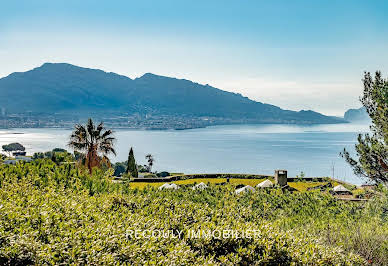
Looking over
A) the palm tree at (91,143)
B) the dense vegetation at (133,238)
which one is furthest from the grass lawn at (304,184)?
the dense vegetation at (133,238)

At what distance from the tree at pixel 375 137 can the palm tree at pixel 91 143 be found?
15827 mm

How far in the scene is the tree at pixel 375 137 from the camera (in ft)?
43.7

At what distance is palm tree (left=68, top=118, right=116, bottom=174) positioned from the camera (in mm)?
24172

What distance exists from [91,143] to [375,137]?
701 inches

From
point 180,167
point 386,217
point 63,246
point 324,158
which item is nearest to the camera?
point 63,246

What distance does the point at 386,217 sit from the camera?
11.2 meters

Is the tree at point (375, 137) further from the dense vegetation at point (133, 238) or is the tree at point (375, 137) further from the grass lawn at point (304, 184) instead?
the grass lawn at point (304, 184)

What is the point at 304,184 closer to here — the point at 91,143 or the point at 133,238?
the point at 91,143

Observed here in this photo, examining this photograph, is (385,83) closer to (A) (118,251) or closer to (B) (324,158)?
(A) (118,251)

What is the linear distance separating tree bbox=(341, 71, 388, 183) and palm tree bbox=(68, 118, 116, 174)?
51.9 ft

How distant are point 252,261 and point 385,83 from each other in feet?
38.3

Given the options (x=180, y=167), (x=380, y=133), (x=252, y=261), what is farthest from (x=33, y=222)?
(x=180, y=167)

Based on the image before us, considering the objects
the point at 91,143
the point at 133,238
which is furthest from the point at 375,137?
the point at 91,143

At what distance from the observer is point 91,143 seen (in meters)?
24.6
